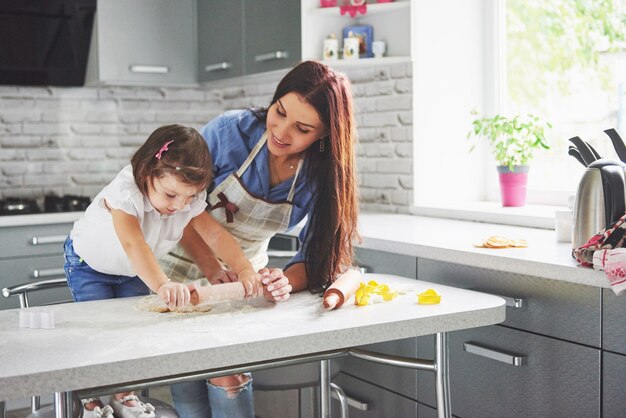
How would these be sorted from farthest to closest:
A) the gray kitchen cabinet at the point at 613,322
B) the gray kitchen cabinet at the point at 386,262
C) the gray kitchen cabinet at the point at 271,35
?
the gray kitchen cabinet at the point at 271,35
the gray kitchen cabinet at the point at 386,262
the gray kitchen cabinet at the point at 613,322

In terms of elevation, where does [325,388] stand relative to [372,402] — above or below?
above

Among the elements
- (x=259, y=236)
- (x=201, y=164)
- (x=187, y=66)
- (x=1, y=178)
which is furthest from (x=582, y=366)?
(x=1, y=178)

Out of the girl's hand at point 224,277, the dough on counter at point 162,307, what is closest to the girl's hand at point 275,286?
the dough on counter at point 162,307

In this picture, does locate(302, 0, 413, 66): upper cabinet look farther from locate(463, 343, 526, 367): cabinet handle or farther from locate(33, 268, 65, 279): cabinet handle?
locate(33, 268, 65, 279): cabinet handle

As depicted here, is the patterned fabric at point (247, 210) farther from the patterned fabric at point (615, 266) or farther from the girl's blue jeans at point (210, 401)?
the patterned fabric at point (615, 266)

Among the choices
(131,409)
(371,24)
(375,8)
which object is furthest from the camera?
(371,24)

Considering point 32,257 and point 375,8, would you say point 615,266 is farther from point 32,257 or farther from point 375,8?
point 32,257

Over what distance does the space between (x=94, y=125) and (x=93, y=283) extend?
2.32 metres

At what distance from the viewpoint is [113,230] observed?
6.86 ft

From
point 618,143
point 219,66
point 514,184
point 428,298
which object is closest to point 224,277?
point 428,298

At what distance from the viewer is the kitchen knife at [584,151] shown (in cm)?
219

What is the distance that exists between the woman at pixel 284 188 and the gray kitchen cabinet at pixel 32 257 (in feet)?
4.80

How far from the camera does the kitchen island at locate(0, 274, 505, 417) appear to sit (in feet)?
4.35

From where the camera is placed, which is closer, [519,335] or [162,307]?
[162,307]
